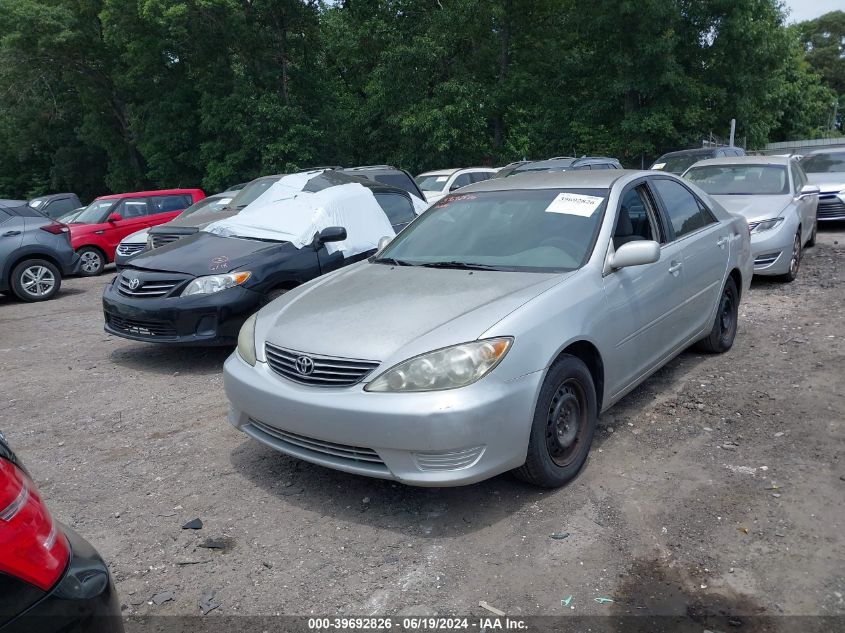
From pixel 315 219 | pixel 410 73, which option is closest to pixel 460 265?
pixel 315 219

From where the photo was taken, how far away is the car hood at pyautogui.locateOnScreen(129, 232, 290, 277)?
6445 millimetres

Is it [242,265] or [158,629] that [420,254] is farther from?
[158,629]

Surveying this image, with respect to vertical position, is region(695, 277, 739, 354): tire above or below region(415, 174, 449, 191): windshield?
below

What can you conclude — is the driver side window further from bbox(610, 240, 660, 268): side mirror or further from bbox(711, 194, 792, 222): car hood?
bbox(711, 194, 792, 222): car hood

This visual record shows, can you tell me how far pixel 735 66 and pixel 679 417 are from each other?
2641 centimetres

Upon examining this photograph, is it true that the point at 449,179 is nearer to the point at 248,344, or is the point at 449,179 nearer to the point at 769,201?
the point at 769,201

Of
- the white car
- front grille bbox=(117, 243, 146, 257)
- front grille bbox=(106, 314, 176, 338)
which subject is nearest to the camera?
front grille bbox=(106, 314, 176, 338)

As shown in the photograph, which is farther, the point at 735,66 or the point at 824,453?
the point at 735,66

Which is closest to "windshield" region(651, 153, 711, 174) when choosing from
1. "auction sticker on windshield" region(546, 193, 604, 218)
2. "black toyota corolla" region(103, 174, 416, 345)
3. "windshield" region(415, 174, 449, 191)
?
"windshield" region(415, 174, 449, 191)

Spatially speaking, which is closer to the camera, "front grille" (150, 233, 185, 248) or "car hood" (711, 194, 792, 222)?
"car hood" (711, 194, 792, 222)

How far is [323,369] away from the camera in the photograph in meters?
3.60

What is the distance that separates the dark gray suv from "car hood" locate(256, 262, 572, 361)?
857cm

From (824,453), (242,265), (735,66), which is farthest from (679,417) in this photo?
(735,66)

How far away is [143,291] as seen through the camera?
6.49m
